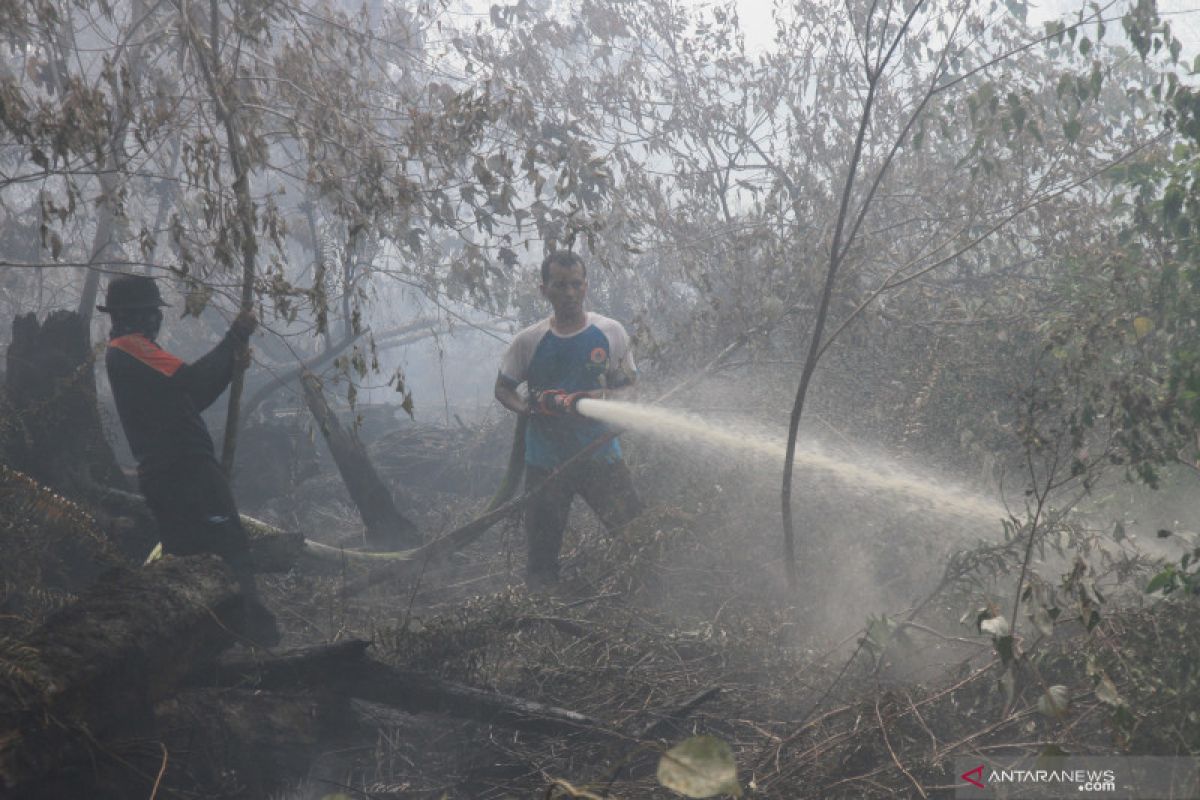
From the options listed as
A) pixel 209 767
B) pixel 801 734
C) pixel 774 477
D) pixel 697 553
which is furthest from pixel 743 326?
pixel 209 767

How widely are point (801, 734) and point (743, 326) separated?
4113mm

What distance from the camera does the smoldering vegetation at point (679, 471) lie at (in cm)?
288

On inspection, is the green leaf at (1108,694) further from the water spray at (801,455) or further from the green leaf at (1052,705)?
the water spray at (801,455)

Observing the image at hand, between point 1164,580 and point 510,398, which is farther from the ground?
point 510,398

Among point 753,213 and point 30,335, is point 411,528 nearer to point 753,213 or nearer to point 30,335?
point 30,335

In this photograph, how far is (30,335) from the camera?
5.65 m

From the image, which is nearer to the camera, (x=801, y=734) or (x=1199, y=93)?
(x=801, y=734)

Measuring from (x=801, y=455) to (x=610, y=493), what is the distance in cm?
151

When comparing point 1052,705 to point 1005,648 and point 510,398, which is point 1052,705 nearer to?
point 1005,648

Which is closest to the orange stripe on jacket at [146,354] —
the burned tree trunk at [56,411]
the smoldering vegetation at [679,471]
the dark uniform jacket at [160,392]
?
the dark uniform jacket at [160,392]

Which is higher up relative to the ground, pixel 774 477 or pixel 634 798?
pixel 774 477

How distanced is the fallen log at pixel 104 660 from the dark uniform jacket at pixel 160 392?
87 centimetres

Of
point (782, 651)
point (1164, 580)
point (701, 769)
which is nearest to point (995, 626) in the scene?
point (1164, 580)

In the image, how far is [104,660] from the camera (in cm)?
279
